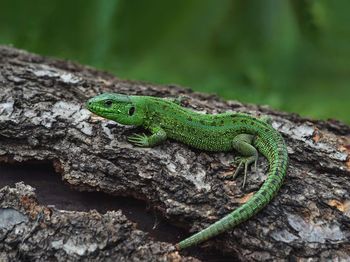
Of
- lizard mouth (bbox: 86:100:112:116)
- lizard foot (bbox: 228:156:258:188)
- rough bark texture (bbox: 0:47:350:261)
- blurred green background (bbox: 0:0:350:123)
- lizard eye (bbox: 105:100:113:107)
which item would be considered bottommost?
rough bark texture (bbox: 0:47:350:261)

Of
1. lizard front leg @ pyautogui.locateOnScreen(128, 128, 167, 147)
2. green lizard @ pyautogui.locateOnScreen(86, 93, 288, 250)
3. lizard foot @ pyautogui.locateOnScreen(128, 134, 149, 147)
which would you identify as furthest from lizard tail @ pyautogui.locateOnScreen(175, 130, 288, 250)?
lizard foot @ pyautogui.locateOnScreen(128, 134, 149, 147)

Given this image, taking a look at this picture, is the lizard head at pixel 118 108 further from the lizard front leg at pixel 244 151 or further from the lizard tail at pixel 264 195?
the lizard tail at pixel 264 195

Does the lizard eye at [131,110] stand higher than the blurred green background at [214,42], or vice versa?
the blurred green background at [214,42]

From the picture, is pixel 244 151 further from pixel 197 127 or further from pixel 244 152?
pixel 197 127

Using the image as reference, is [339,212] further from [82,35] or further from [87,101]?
[82,35]

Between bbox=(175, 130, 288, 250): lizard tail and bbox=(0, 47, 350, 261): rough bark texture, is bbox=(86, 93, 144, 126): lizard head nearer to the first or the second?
bbox=(0, 47, 350, 261): rough bark texture

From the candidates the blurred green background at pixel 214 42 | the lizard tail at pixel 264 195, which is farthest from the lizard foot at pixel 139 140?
the blurred green background at pixel 214 42

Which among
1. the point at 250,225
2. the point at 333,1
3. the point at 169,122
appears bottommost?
the point at 250,225

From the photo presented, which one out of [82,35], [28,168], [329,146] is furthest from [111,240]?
[82,35]
